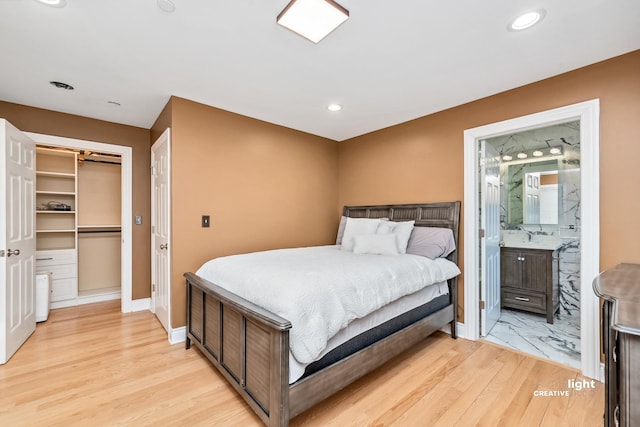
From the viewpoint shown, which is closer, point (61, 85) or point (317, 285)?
point (317, 285)

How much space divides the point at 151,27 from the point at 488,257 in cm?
358

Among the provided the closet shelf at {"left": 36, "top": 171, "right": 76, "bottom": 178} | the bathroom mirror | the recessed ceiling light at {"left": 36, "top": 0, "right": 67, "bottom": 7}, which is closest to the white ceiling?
the recessed ceiling light at {"left": 36, "top": 0, "right": 67, "bottom": 7}

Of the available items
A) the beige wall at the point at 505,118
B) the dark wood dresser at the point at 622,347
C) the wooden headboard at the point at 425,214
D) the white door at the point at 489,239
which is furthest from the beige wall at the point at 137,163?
the dark wood dresser at the point at 622,347

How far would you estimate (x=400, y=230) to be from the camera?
10.0ft

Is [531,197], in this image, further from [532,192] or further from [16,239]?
[16,239]

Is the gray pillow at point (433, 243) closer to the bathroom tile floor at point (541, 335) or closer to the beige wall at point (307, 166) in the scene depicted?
the beige wall at point (307, 166)

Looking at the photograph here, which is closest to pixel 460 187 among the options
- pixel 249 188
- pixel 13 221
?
pixel 249 188

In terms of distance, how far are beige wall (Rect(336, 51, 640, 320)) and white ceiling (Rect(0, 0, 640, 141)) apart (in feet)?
0.43

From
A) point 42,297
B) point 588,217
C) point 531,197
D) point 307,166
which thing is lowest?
point 42,297

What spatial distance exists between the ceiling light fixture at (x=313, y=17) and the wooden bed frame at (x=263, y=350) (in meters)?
1.68

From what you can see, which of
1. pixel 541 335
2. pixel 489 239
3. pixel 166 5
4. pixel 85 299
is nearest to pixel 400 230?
pixel 489 239

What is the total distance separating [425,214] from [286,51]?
2.22 m

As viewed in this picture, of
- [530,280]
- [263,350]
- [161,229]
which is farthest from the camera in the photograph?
[530,280]

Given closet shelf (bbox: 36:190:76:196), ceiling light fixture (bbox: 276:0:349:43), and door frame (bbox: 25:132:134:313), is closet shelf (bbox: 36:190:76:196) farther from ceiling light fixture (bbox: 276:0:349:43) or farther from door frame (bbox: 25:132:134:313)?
ceiling light fixture (bbox: 276:0:349:43)
